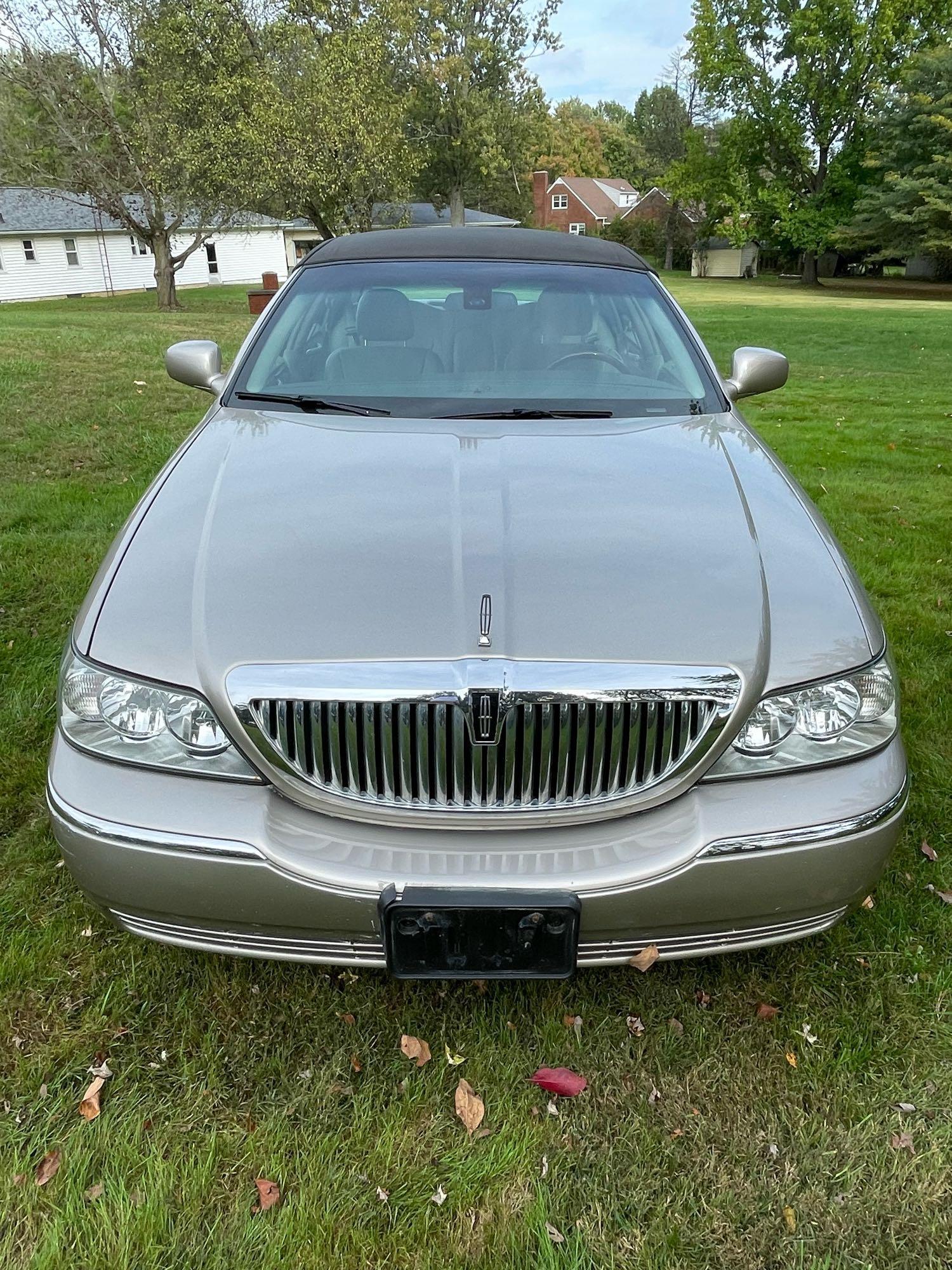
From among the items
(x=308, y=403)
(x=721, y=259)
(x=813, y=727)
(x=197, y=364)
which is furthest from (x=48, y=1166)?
(x=721, y=259)

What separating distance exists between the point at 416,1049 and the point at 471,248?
272 cm

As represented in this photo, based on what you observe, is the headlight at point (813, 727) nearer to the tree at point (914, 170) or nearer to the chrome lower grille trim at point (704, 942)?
the chrome lower grille trim at point (704, 942)

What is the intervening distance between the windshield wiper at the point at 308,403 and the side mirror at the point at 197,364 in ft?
1.18

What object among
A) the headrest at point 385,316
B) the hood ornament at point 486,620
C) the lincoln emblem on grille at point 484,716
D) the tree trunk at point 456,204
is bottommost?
the lincoln emblem on grille at point 484,716

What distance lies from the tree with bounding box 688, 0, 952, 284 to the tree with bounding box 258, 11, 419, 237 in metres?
22.7

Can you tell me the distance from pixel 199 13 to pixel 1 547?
18.4 metres

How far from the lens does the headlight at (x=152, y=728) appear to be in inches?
67.4

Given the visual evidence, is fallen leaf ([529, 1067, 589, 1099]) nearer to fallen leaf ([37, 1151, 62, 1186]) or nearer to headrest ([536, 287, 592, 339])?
fallen leaf ([37, 1151, 62, 1186])

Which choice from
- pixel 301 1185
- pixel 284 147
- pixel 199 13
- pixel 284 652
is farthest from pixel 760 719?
pixel 199 13

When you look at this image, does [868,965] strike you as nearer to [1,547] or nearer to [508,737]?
[508,737]

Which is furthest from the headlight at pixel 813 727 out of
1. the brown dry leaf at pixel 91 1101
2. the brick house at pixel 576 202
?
the brick house at pixel 576 202

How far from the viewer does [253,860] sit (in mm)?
1637

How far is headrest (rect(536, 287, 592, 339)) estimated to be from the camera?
9.91 ft

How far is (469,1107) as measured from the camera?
188cm
